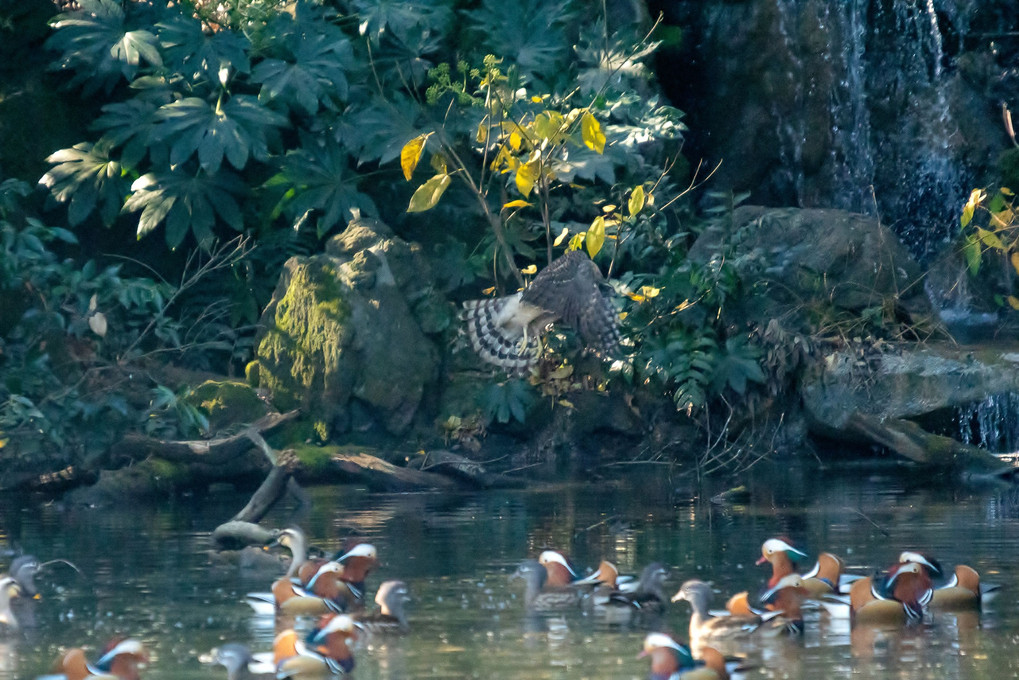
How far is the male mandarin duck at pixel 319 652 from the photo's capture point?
672cm

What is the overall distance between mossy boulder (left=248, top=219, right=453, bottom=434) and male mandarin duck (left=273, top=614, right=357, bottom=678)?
7.65 metres

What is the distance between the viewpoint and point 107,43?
15.2 m

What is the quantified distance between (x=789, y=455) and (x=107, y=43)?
282 inches

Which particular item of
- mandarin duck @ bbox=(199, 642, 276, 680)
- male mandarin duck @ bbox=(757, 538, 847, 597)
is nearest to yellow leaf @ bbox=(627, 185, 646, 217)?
male mandarin duck @ bbox=(757, 538, 847, 597)

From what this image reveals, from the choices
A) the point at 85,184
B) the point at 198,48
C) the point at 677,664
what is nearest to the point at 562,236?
the point at 198,48

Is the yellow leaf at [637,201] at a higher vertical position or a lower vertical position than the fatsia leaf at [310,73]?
lower

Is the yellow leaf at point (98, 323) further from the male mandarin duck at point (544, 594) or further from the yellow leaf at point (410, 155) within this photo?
the male mandarin duck at point (544, 594)

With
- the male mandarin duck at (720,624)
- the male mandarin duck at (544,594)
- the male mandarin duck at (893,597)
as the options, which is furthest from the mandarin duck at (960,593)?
the male mandarin duck at (544,594)

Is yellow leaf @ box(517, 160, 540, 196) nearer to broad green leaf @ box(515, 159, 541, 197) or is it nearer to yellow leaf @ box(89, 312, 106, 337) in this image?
broad green leaf @ box(515, 159, 541, 197)

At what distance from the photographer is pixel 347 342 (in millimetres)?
14500

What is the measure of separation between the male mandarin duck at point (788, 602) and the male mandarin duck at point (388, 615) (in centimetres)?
169

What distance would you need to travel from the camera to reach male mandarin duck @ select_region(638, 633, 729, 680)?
20.6 ft

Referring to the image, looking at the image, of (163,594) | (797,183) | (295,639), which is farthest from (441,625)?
A: (797,183)

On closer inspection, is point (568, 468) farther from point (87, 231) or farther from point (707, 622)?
point (707, 622)
